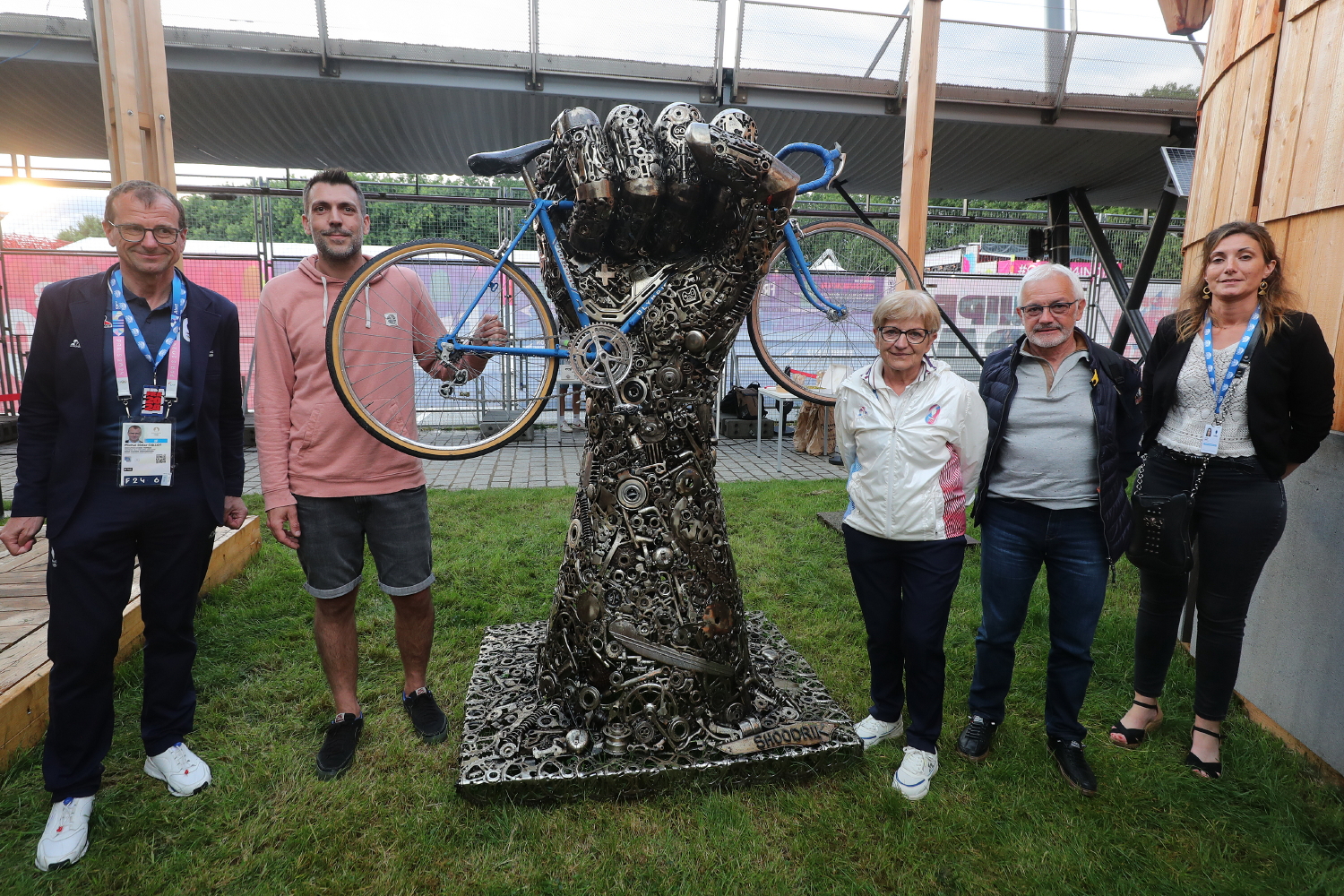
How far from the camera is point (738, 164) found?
2.65m

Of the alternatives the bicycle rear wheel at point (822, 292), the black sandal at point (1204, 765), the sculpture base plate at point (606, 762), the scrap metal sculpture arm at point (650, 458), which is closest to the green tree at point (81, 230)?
the bicycle rear wheel at point (822, 292)

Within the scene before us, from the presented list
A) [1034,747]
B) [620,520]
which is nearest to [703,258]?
[620,520]

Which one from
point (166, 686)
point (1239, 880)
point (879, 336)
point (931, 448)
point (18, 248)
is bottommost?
point (1239, 880)

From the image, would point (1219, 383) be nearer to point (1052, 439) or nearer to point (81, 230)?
point (1052, 439)

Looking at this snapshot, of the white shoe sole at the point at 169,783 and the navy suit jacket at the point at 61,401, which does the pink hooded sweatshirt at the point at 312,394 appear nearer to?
the navy suit jacket at the point at 61,401

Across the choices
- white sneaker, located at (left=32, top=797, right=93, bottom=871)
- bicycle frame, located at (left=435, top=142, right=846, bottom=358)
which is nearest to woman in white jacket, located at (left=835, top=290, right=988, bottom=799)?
bicycle frame, located at (left=435, top=142, right=846, bottom=358)

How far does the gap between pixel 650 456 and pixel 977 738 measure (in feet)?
6.42

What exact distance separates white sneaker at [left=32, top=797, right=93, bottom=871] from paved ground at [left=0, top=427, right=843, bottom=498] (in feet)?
18.3

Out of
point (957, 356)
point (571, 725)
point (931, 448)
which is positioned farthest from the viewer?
point (957, 356)

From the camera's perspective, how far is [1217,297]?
9.61 feet

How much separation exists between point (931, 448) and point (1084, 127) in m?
8.44

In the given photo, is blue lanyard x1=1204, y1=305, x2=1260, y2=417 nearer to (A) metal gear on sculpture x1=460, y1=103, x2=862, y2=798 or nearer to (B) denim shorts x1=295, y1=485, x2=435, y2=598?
(A) metal gear on sculpture x1=460, y1=103, x2=862, y2=798

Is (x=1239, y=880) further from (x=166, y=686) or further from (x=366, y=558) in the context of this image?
(x=366, y=558)

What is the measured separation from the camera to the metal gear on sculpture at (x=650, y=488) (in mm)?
2773
